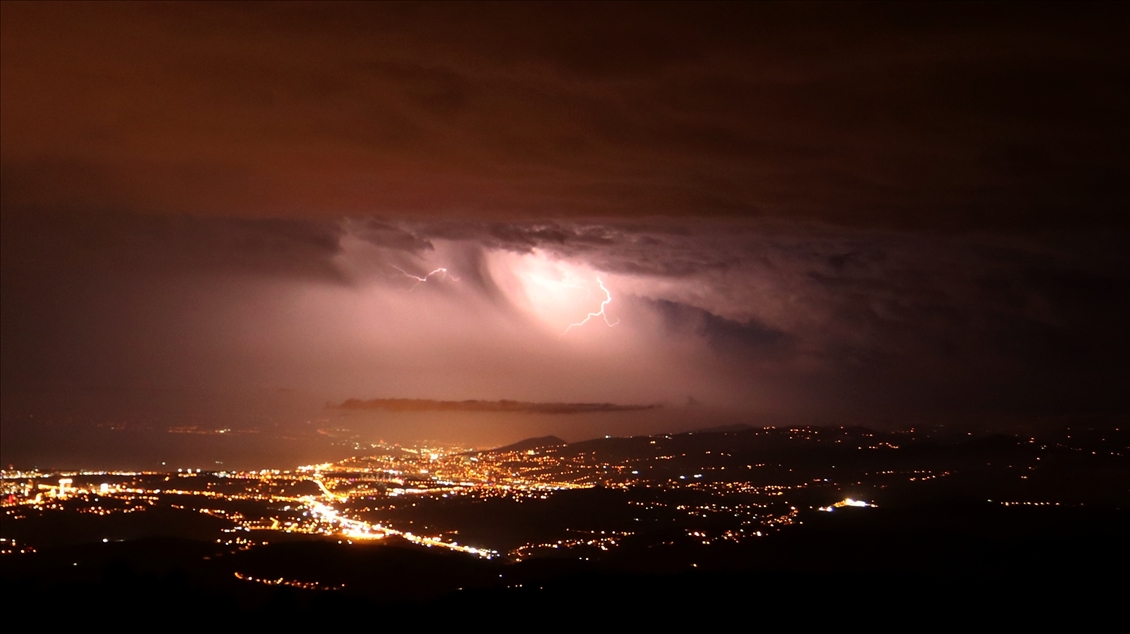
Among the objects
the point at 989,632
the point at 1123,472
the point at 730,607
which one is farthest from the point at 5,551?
the point at 1123,472

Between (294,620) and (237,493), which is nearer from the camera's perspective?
(294,620)

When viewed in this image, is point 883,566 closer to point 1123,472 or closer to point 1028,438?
point 1123,472

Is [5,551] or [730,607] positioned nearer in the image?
[730,607]

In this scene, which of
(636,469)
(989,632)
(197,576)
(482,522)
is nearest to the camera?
(989,632)

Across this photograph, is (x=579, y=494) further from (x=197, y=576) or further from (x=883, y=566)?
(x=197, y=576)

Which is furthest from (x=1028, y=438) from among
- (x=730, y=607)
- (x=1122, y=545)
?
(x=730, y=607)

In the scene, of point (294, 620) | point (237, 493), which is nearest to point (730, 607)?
point (294, 620)

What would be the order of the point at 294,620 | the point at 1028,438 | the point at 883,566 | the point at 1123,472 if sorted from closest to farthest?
A: the point at 294,620 → the point at 883,566 → the point at 1123,472 → the point at 1028,438

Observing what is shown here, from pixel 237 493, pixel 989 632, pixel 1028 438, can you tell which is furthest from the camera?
pixel 1028 438

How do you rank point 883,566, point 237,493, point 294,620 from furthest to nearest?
point 237,493 < point 883,566 < point 294,620
